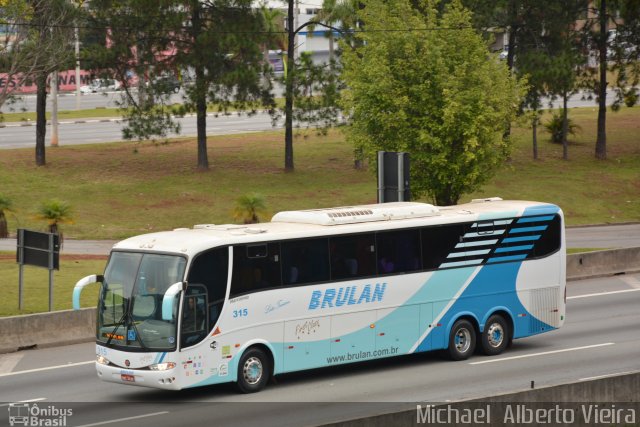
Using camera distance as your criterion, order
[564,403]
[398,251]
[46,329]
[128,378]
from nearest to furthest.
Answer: [564,403] < [128,378] < [398,251] < [46,329]

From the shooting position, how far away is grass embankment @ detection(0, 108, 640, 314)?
4534cm

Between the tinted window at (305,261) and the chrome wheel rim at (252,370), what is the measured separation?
1.47m

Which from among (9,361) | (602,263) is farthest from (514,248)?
(602,263)

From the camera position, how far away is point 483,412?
13641mm

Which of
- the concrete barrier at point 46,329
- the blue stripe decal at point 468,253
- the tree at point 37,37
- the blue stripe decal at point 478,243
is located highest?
the tree at point 37,37

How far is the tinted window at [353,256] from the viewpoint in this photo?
65.4 ft

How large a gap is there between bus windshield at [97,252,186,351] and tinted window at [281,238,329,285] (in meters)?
2.15

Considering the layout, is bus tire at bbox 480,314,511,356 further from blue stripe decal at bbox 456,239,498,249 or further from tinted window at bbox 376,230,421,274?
tinted window at bbox 376,230,421,274

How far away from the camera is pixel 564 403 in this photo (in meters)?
14.5

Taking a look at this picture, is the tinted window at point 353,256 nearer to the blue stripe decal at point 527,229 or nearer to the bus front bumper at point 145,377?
the blue stripe decal at point 527,229

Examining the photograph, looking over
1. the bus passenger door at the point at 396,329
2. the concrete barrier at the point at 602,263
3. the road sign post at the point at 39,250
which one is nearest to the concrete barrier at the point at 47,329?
the road sign post at the point at 39,250

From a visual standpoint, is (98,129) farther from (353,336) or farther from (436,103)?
(353,336)

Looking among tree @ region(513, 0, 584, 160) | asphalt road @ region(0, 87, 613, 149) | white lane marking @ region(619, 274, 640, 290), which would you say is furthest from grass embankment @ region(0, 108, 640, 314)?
white lane marking @ region(619, 274, 640, 290)

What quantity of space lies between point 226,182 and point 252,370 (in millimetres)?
32319
